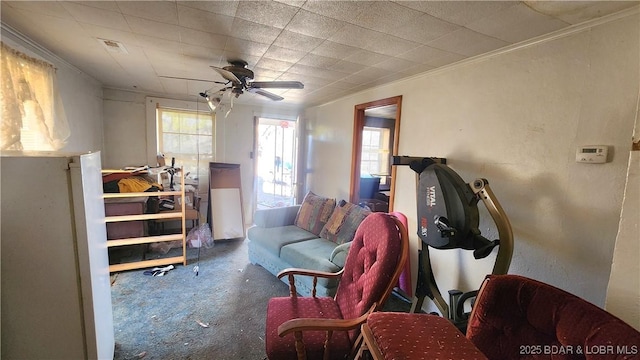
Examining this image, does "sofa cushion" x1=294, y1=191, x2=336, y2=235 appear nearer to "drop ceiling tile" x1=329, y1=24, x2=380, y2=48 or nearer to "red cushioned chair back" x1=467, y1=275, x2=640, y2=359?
"drop ceiling tile" x1=329, y1=24, x2=380, y2=48

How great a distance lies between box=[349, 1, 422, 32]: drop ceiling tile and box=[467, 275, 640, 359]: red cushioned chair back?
1424 mm

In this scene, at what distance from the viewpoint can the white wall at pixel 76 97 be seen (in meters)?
2.04

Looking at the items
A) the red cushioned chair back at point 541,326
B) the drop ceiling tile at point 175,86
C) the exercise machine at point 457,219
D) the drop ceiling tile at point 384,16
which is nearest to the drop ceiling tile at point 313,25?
the drop ceiling tile at point 384,16

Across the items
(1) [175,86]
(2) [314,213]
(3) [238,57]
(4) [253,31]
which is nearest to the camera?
(4) [253,31]

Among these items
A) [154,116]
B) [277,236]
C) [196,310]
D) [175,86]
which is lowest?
[196,310]

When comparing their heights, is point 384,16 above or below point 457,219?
above

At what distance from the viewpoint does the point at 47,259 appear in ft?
3.77

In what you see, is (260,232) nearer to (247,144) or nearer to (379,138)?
(247,144)

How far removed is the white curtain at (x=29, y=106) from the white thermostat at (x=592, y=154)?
3523mm

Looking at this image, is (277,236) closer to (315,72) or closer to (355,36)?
(315,72)

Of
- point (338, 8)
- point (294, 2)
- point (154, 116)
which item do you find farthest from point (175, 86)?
point (338, 8)

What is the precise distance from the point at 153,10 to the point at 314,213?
250 cm

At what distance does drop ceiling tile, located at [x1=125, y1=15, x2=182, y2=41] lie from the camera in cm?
167

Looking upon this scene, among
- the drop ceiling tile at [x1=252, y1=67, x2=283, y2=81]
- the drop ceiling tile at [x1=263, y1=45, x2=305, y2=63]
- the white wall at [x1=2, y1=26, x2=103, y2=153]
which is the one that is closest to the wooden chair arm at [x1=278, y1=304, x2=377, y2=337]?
the drop ceiling tile at [x1=263, y1=45, x2=305, y2=63]
